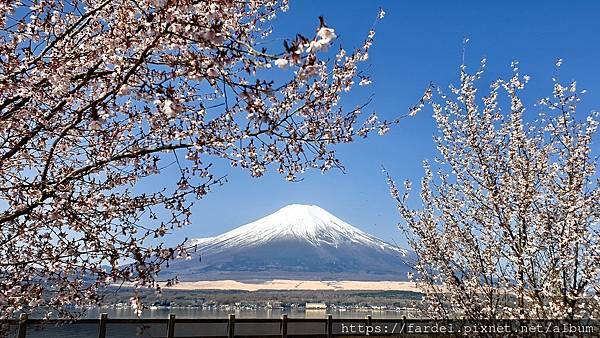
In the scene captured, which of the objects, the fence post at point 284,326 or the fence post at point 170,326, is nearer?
the fence post at point 170,326

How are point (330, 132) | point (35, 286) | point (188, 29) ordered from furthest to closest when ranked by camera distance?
point (330, 132), point (35, 286), point (188, 29)

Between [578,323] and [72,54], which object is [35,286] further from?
[578,323]

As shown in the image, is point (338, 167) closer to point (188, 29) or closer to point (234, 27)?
point (234, 27)

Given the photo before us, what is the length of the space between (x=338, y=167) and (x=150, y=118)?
6.16 feet

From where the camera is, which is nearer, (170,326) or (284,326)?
(170,326)

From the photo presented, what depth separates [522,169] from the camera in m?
7.11

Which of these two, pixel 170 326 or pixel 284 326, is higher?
pixel 170 326

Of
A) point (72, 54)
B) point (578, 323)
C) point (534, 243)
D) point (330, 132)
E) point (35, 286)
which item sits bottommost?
point (578, 323)

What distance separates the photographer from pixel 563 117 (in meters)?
7.46

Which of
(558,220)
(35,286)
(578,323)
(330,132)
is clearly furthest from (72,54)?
(578,323)

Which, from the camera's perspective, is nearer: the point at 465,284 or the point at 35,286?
the point at 35,286

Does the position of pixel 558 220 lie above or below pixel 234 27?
below

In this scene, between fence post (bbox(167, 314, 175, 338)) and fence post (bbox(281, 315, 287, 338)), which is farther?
fence post (bbox(281, 315, 287, 338))

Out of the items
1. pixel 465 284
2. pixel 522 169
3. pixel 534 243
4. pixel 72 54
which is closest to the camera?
pixel 72 54
